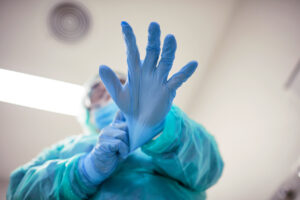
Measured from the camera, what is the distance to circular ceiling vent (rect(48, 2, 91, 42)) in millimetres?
1382

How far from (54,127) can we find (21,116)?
0.25 meters

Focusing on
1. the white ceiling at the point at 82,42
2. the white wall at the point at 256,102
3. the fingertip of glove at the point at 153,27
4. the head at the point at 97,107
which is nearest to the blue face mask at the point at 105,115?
the head at the point at 97,107

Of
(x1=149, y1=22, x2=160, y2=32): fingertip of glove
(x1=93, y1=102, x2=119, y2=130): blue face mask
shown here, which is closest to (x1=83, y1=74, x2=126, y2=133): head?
(x1=93, y1=102, x2=119, y2=130): blue face mask

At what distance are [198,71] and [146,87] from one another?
3.44 feet

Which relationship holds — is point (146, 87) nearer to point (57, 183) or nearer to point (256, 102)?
point (57, 183)

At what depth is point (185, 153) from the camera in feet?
2.35

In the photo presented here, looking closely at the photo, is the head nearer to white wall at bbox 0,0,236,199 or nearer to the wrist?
white wall at bbox 0,0,236,199

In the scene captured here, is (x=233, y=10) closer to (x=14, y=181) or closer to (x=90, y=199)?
(x=90, y=199)

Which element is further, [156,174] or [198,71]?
[198,71]

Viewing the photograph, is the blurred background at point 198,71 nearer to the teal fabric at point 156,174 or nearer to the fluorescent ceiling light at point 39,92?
the fluorescent ceiling light at point 39,92

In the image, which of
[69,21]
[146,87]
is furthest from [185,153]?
[69,21]

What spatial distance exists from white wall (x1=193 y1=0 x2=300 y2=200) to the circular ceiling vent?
994 mm

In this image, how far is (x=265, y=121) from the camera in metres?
1.09

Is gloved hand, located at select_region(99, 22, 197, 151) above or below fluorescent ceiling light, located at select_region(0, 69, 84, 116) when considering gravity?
above
